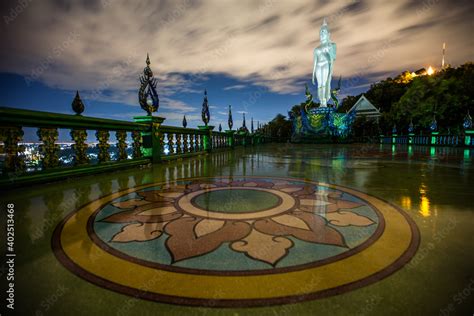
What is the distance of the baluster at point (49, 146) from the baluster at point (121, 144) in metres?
1.55

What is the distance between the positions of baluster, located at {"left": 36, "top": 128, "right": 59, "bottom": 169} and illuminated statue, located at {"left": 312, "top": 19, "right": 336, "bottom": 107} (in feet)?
79.8

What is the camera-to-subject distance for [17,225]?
1.99 meters

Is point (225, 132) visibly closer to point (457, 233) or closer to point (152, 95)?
point (152, 95)

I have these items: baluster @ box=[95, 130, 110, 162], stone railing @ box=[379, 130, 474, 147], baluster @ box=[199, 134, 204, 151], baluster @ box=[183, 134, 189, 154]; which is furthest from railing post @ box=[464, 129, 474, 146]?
baluster @ box=[95, 130, 110, 162]

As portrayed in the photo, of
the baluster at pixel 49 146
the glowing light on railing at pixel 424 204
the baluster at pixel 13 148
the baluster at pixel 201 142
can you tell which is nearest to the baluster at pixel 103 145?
the baluster at pixel 49 146

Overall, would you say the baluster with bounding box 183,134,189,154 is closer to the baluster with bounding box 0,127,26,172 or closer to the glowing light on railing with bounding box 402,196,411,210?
the baluster with bounding box 0,127,26,172

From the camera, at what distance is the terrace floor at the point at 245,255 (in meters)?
1.04

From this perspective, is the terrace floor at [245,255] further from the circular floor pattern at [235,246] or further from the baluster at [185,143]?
the baluster at [185,143]

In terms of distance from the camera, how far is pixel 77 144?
448 cm

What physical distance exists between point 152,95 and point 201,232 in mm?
5538

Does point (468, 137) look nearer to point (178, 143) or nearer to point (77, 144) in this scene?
point (178, 143)

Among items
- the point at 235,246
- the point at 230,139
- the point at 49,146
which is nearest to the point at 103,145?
the point at 49,146

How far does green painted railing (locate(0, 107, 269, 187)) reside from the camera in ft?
11.0

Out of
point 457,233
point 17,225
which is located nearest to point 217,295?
point 457,233
